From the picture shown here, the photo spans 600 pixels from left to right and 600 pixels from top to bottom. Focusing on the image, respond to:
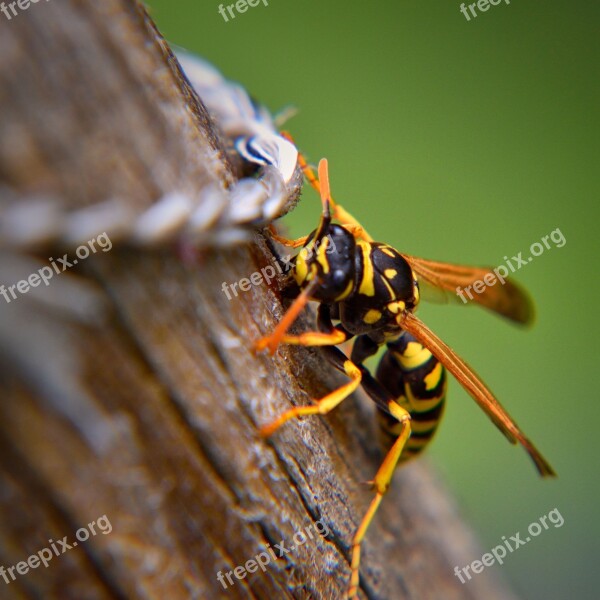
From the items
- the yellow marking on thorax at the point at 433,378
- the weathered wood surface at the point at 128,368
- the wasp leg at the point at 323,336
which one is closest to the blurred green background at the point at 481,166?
the yellow marking on thorax at the point at 433,378

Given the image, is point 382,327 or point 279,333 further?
point 382,327

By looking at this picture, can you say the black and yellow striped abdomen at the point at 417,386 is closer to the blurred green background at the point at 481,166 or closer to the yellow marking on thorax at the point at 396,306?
the yellow marking on thorax at the point at 396,306

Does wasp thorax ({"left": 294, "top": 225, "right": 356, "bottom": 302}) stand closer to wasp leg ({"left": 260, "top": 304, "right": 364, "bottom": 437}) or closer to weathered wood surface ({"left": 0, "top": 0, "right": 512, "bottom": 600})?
wasp leg ({"left": 260, "top": 304, "right": 364, "bottom": 437})

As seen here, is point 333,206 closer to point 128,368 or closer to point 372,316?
point 372,316

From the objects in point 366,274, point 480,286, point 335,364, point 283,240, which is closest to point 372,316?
point 366,274

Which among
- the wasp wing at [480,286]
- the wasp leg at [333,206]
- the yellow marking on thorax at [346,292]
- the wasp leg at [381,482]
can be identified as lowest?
the wasp leg at [381,482]
